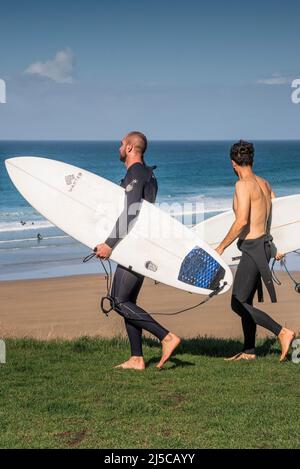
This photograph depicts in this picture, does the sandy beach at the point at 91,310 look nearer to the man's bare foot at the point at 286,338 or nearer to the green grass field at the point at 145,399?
the green grass field at the point at 145,399

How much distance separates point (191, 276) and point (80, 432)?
2262 mm

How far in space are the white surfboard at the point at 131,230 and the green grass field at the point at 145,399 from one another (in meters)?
0.70

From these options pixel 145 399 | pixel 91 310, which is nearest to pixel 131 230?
pixel 145 399

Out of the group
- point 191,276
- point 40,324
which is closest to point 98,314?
point 40,324

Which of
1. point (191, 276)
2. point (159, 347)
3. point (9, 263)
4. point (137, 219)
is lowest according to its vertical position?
point (9, 263)

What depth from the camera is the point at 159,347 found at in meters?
7.20

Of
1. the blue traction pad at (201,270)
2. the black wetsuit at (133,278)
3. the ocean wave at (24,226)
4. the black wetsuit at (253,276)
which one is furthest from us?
the ocean wave at (24,226)

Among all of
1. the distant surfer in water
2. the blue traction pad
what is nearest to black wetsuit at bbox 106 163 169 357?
the distant surfer in water

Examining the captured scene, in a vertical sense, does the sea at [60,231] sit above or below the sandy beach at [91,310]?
below

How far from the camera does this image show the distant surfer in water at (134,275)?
614cm

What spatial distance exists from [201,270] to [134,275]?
1.87ft

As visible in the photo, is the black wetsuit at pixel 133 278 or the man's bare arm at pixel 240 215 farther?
the man's bare arm at pixel 240 215

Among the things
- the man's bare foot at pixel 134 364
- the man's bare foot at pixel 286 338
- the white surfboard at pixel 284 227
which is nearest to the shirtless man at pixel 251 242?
the man's bare foot at pixel 286 338

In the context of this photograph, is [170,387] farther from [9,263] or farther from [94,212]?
[9,263]
